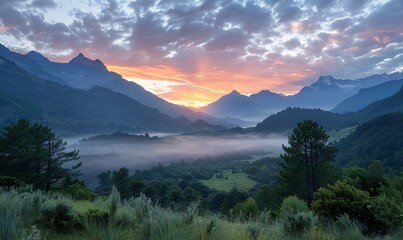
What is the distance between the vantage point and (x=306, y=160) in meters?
53.9

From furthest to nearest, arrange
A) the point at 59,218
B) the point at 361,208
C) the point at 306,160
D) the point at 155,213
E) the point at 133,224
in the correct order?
the point at 306,160 → the point at 361,208 → the point at 59,218 → the point at 133,224 → the point at 155,213

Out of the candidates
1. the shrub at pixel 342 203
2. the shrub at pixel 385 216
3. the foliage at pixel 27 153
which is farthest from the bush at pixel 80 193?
the shrub at pixel 385 216

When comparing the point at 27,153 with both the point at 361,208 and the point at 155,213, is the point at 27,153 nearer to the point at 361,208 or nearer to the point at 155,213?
the point at 361,208

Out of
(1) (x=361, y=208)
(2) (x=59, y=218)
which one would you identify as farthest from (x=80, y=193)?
(1) (x=361, y=208)

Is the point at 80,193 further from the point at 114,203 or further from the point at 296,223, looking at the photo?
the point at 296,223

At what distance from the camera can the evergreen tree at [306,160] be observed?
52719mm

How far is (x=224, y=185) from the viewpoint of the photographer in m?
171

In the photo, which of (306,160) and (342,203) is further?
(306,160)

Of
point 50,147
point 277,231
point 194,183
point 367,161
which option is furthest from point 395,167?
point 277,231

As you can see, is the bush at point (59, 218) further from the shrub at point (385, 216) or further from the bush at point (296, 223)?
the shrub at point (385, 216)

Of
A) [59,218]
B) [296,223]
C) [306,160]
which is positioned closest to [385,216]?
[296,223]

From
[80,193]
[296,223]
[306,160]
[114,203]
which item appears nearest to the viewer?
[114,203]

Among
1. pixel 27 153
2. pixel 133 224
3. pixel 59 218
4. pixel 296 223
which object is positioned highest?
pixel 27 153

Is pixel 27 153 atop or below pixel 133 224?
atop
